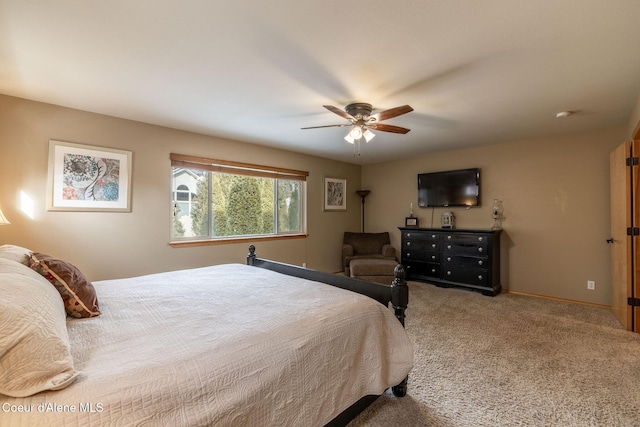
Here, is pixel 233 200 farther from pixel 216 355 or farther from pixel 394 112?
pixel 216 355

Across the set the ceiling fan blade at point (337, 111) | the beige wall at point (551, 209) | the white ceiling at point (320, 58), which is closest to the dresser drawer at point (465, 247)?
the beige wall at point (551, 209)

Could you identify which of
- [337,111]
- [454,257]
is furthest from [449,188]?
[337,111]

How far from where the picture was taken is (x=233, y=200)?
174 inches

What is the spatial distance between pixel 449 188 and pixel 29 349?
535 centimetres

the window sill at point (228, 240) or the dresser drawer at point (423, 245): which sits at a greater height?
the window sill at point (228, 240)

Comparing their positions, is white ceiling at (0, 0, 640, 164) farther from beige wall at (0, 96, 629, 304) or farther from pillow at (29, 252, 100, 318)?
pillow at (29, 252, 100, 318)

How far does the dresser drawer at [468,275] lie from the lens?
14.3 feet

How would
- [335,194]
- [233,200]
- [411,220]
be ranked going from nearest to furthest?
[233,200], [411,220], [335,194]

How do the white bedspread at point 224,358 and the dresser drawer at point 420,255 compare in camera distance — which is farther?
the dresser drawer at point 420,255

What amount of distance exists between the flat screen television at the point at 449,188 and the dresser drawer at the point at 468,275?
3.71ft

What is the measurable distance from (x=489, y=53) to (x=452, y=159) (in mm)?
3360

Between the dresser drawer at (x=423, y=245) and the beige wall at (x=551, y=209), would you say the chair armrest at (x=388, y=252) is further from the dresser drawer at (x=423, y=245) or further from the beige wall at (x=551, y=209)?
the beige wall at (x=551, y=209)

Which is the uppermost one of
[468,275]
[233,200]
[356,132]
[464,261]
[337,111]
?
[337,111]

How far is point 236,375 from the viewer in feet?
3.65
